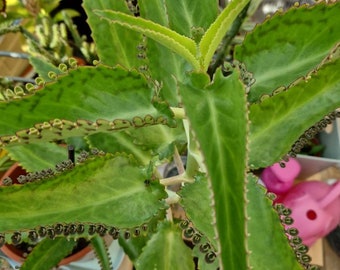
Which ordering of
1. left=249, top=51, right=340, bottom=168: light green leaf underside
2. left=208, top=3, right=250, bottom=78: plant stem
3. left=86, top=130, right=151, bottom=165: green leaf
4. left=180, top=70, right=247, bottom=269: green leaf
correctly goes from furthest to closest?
left=208, top=3, right=250, bottom=78: plant stem < left=86, top=130, right=151, bottom=165: green leaf < left=249, top=51, right=340, bottom=168: light green leaf underside < left=180, top=70, right=247, bottom=269: green leaf

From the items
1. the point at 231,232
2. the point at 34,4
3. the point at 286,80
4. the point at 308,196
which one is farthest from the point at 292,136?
the point at 34,4

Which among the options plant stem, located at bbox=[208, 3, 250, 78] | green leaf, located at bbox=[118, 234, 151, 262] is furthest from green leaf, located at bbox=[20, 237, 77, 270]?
plant stem, located at bbox=[208, 3, 250, 78]

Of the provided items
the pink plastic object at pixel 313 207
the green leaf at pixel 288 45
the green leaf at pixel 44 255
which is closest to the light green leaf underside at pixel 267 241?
the green leaf at pixel 288 45

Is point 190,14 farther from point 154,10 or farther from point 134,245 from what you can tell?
point 134,245

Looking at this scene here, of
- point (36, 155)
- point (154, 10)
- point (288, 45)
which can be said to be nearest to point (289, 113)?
point (288, 45)

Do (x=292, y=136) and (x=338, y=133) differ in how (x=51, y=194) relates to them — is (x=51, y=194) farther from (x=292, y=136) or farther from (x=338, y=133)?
(x=338, y=133)

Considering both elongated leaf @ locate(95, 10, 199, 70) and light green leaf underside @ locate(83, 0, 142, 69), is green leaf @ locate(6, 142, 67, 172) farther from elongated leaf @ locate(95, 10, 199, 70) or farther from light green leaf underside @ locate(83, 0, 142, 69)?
elongated leaf @ locate(95, 10, 199, 70)

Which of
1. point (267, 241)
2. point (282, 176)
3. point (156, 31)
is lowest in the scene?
point (267, 241)

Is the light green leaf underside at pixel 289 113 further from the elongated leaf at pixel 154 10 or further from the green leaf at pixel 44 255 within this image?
the green leaf at pixel 44 255
